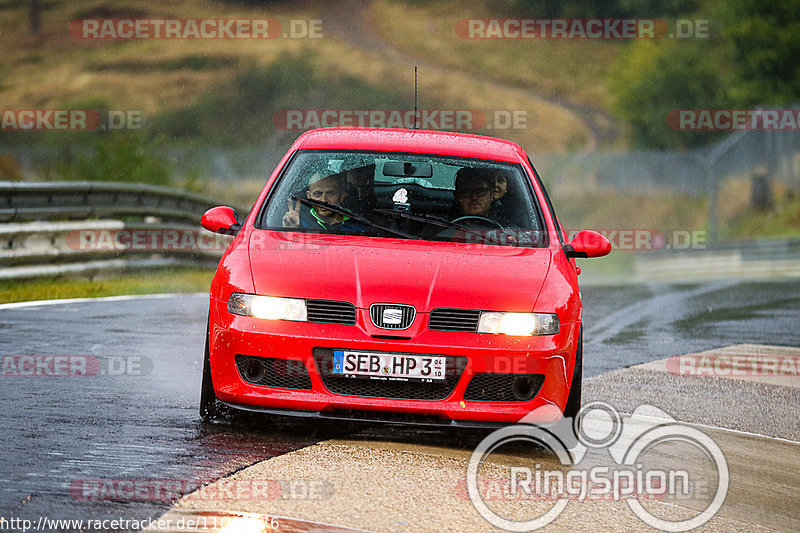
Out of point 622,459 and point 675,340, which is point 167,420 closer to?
point 622,459

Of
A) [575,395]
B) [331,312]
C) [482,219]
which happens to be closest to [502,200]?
[482,219]

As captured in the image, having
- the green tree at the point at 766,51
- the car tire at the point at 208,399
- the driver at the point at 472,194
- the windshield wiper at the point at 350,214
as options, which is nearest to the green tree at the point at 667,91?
the green tree at the point at 766,51

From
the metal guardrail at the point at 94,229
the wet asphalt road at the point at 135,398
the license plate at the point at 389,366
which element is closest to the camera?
the wet asphalt road at the point at 135,398

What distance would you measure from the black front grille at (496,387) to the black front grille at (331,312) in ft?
2.22

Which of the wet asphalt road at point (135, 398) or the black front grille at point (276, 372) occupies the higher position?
the black front grille at point (276, 372)

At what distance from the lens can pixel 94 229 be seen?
1600 cm

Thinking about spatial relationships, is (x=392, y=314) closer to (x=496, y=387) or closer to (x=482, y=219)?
(x=496, y=387)

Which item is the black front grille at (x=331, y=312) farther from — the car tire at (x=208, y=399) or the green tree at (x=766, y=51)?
the green tree at (x=766, y=51)

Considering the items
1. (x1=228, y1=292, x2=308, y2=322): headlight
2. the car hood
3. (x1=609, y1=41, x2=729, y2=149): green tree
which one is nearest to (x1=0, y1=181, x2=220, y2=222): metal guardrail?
the car hood

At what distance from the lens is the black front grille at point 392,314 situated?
256 inches

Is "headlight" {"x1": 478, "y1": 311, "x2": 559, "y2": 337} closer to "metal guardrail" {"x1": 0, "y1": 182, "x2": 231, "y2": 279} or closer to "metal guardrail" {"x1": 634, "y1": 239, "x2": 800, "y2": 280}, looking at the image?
"metal guardrail" {"x1": 0, "y1": 182, "x2": 231, "y2": 279}

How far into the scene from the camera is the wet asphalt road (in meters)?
5.46

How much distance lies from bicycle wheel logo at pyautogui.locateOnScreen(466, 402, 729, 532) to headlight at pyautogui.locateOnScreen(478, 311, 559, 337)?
0.43 m

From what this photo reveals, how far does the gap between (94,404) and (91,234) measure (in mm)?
8843
